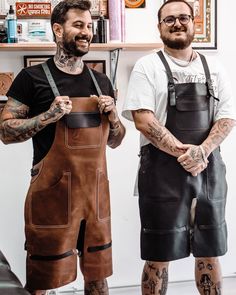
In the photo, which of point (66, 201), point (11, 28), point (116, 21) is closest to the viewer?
point (66, 201)

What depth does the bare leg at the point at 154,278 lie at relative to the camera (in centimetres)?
228

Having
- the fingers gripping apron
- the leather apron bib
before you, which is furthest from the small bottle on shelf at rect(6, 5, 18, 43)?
the leather apron bib

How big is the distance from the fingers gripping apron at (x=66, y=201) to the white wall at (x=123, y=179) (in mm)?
665

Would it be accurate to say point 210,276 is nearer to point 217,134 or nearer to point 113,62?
point 217,134

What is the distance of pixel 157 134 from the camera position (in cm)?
214

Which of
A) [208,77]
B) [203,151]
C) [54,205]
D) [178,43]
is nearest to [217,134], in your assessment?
[203,151]

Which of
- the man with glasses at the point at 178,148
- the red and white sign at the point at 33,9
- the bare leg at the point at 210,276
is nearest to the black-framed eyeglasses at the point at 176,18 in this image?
the man with glasses at the point at 178,148

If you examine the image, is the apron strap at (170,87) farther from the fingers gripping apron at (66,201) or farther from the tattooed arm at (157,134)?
the fingers gripping apron at (66,201)

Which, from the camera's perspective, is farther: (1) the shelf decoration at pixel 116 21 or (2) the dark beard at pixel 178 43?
(1) the shelf decoration at pixel 116 21

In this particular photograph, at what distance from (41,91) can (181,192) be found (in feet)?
2.43

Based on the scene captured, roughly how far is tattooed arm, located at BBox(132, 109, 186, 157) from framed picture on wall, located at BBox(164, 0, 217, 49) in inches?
34.8

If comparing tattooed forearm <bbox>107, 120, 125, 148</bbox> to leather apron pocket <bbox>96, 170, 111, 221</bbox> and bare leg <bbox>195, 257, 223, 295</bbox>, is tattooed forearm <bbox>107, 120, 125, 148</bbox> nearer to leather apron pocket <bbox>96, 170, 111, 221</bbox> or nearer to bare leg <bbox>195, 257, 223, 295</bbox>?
leather apron pocket <bbox>96, 170, 111, 221</bbox>

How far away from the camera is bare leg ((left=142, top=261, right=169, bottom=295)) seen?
7.48ft

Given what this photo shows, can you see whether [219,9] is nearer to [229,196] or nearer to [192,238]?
[229,196]
